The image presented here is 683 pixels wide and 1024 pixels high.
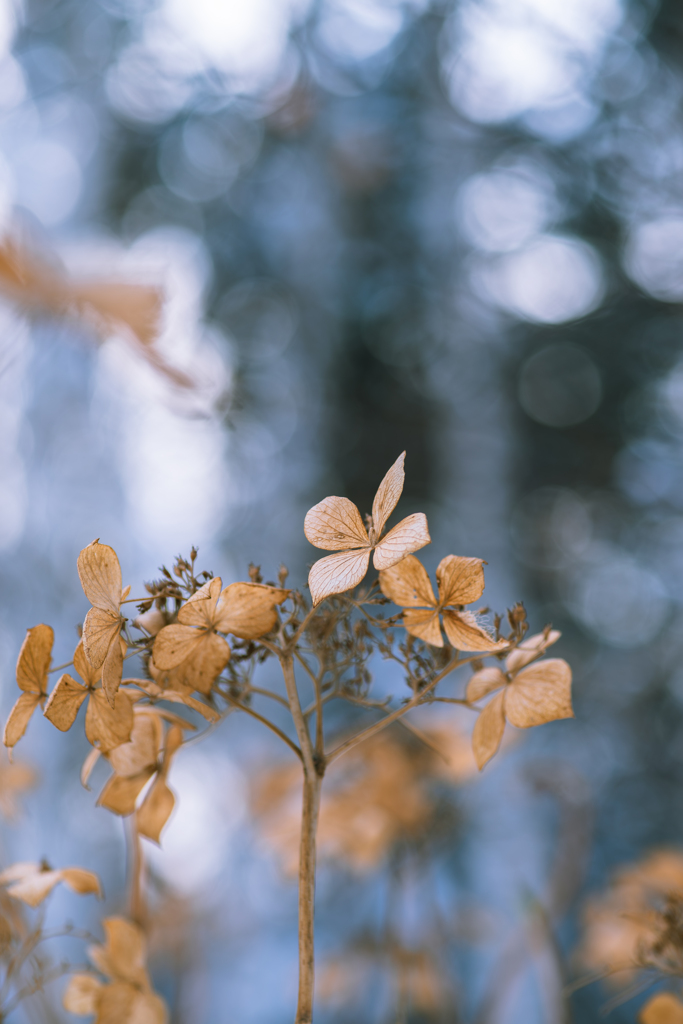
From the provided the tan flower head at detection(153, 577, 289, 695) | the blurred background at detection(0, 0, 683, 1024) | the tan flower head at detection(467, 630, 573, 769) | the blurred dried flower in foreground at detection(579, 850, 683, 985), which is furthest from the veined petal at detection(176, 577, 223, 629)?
the blurred background at detection(0, 0, 683, 1024)

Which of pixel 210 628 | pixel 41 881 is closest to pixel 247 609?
pixel 210 628

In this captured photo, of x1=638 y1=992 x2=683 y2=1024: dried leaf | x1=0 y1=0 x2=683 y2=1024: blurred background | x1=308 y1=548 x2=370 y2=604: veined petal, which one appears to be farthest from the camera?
x1=0 y1=0 x2=683 y2=1024: blurred background

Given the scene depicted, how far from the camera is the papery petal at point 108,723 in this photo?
209mm

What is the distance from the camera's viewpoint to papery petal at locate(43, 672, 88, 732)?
0.67 ft

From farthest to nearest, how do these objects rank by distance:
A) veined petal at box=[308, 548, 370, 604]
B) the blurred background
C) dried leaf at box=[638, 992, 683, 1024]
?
the blurred background, dried leaf at box=[638, 992, 683, 1024], veined petal at box=[308, 548, 370, 604]

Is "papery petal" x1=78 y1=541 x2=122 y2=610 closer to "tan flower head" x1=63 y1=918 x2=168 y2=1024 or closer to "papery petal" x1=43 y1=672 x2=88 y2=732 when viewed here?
"papery petal" x1=43 y1=672 x2=88 y2=732

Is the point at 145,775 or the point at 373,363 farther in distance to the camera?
the point at 373,363

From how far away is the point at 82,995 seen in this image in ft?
0.94

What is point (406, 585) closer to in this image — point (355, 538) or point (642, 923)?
point (355, 538)

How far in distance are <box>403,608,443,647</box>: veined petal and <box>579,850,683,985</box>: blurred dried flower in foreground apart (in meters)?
0.22

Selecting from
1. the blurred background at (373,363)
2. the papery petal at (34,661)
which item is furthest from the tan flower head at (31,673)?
the blurred background at (373,363)

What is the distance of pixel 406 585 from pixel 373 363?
1.07 metres

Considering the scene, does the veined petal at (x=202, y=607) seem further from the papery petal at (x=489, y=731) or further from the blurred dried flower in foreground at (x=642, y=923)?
the blurred dried flower in foreground at (x=642, y=923)

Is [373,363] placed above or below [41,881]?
above
